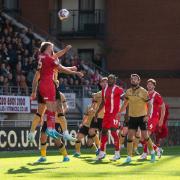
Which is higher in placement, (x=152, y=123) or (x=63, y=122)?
(x=63, y=122)

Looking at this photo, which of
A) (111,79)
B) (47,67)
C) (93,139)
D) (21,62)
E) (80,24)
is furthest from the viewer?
(80,24)

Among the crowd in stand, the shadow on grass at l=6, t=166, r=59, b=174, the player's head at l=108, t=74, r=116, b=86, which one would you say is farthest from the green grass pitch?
the crowd in stand

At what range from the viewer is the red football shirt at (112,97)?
20250mm

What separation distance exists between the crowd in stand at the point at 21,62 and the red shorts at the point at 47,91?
51.0ft

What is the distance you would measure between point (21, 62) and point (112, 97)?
655 inches

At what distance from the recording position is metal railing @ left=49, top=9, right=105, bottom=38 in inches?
1797

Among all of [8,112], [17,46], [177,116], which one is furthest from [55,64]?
[177,116]

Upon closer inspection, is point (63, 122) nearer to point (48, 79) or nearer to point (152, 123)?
point (48, 79)

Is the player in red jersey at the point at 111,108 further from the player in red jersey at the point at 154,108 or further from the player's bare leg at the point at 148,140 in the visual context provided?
the player in red jersey at the point at 154,108

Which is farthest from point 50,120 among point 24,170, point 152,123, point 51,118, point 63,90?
point 63,90

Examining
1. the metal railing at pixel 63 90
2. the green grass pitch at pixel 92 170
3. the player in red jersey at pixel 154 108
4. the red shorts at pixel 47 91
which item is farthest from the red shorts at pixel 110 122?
the metal railing at pixel 63 90

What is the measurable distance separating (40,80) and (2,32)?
71.0 feet

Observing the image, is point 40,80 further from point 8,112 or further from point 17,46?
point 17,46

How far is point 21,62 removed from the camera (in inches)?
1431
